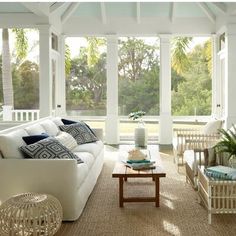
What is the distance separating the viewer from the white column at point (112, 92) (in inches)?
378

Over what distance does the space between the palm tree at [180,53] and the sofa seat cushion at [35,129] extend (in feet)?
16.8

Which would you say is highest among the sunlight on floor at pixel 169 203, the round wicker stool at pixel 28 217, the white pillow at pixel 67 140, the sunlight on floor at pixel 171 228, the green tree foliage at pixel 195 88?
the green tree foliage at pixel 195 88

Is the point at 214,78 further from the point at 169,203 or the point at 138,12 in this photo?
the point at 169,203

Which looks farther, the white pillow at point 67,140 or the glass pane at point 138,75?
the glass pane at point 138,75

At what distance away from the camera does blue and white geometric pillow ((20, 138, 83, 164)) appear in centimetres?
414

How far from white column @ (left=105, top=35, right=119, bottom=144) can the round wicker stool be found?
6.25 meters

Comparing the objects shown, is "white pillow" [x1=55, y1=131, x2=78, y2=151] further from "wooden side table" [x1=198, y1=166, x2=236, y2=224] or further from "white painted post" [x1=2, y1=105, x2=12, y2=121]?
"white painted post" [x1=2, y1=105, x2=12, y2=121]

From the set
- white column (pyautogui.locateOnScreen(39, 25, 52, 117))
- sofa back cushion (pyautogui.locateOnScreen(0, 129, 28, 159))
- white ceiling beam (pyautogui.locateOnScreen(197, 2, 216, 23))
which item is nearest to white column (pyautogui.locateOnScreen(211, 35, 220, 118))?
white ceiling beam (pyautogui.locateOnScreen(197, 2, 216, 23))

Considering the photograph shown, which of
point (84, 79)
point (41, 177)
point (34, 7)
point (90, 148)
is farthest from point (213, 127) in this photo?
point (84, 79)

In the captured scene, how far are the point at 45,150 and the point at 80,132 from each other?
2100mm

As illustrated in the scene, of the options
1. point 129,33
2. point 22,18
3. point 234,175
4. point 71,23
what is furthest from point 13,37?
point 234,175

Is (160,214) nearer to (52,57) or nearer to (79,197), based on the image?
(79,197)

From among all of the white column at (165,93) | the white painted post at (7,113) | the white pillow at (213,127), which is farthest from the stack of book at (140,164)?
the white column at (165,93)

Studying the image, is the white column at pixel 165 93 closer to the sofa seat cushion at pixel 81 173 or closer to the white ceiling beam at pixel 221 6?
the white ceiling beam at pixel 221 6
